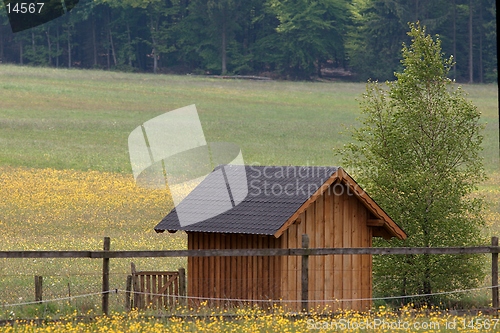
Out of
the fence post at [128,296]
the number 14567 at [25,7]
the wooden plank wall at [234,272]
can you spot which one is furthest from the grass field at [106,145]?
the number 14567 at [25,7]

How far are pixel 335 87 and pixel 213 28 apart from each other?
28468 millimetres

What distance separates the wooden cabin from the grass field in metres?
2.12

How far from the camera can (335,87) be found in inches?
3691

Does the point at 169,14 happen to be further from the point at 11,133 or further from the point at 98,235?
the point at 98,235

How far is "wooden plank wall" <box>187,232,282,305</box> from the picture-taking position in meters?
17.0

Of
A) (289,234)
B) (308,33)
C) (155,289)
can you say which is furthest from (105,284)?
(308,33)

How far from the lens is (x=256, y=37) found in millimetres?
121250

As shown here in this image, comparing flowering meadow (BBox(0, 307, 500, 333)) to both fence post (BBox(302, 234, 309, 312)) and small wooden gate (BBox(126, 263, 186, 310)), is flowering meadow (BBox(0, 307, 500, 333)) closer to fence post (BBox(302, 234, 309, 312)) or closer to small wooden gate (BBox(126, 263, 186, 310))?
fence post (BBox(302, 234, 309, 312))

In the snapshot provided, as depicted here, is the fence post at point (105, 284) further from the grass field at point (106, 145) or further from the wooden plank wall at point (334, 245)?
the wooden plank wall at point (334, 245)

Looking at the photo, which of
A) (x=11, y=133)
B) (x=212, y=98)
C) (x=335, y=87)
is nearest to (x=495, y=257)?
(x=11, y=133)

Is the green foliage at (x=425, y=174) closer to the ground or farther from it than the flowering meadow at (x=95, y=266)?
farther from it

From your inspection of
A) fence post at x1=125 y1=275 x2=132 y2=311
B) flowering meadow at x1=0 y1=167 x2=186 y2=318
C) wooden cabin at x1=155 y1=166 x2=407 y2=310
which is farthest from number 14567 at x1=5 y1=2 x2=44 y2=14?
fence post at x1=125 y1=275 x2=132 y2=311

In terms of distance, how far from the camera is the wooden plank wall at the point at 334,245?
17.3 metres

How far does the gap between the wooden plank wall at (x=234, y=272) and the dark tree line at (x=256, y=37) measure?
90.9 meters
